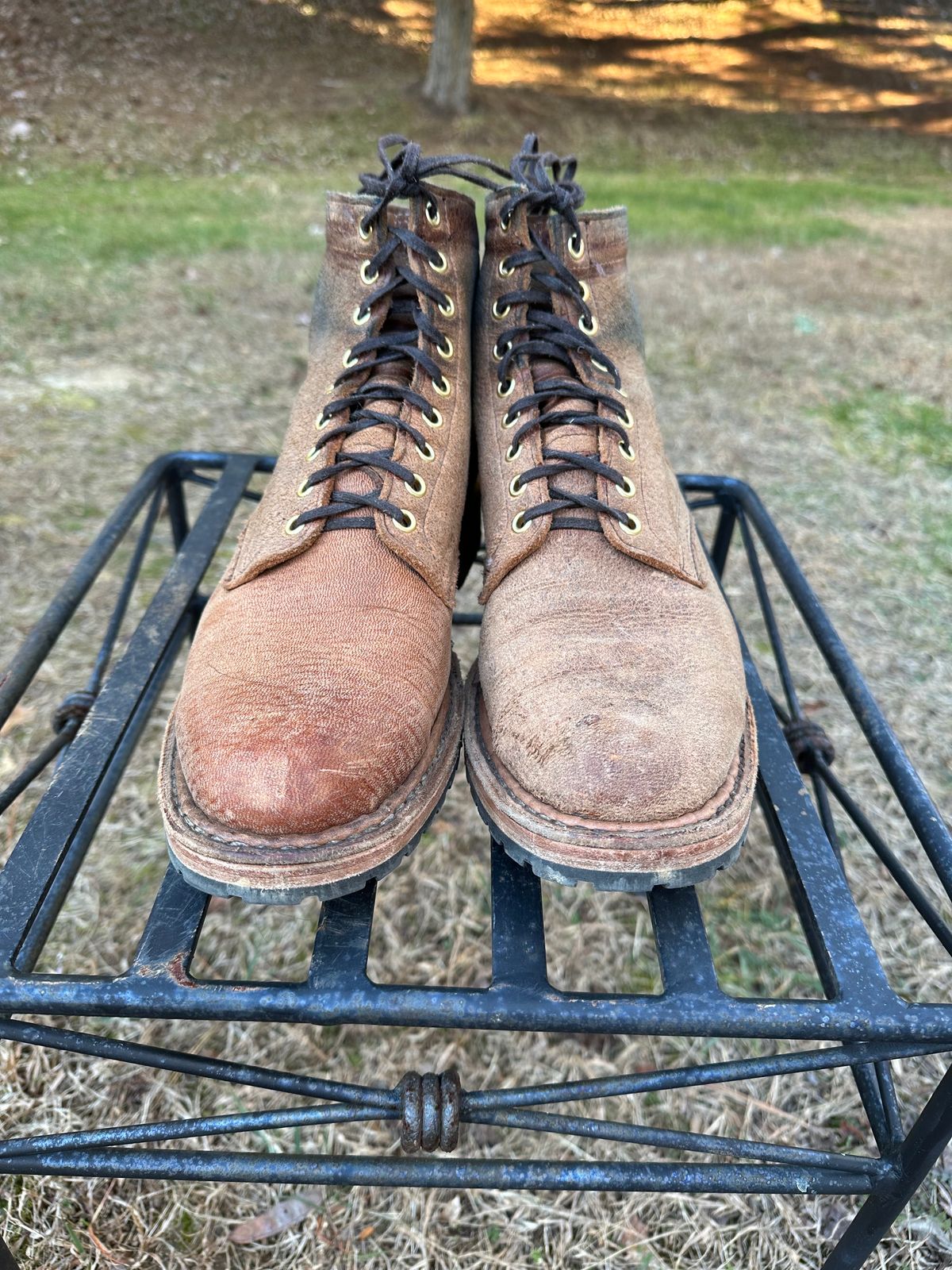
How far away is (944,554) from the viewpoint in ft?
7.29

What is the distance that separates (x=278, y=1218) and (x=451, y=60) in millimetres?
7265

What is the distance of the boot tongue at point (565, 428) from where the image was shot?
0.96 meters

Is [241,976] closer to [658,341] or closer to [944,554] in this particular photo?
[944,554]

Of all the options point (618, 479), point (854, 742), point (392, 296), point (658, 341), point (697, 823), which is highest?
point (392, 296)

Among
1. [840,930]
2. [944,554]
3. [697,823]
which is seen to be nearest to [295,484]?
[697,823]

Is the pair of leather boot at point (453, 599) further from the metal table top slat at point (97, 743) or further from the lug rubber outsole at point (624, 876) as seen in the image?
the metal table top slat at point (97, 743)

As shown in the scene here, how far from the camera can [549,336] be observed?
3.50 feet

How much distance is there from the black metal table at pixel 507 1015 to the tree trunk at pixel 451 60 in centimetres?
686

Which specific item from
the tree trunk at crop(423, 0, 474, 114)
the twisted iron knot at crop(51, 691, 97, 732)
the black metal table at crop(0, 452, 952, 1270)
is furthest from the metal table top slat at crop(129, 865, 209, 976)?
the tree trunk at crop(423, 0, 474, 114)

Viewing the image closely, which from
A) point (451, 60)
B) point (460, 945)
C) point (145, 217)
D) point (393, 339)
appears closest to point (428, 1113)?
point (460, 945)

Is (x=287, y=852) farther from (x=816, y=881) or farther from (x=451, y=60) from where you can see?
(x=451, y=60)

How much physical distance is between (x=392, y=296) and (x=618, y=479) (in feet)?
1.23

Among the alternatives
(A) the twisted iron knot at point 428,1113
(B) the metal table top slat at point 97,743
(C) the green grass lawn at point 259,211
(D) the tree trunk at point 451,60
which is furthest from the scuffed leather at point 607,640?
(D) the tree trunk at point 451,60

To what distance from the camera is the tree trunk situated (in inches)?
244
